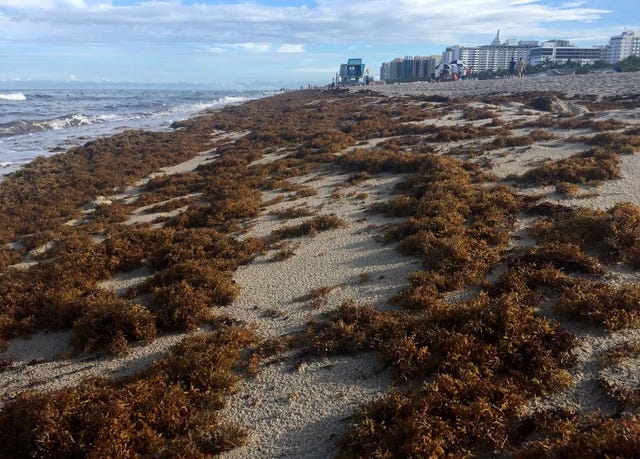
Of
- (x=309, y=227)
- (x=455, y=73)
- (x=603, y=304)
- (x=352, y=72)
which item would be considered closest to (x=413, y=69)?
(x=352, y=72)

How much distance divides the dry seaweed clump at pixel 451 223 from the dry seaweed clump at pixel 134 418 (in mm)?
3838

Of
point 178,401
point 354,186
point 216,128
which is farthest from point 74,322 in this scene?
point 216,128

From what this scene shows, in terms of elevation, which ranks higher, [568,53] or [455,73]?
[568,53]

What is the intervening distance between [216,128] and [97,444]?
130ft

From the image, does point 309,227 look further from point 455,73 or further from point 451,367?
point 455,73

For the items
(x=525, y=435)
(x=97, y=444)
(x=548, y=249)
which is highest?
(x=548, y=249)

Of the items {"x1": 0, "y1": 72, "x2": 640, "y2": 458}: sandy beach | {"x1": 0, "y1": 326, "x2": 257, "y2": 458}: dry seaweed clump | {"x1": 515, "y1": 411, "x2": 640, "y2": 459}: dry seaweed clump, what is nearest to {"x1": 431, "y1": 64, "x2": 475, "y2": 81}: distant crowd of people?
{"x1": 0, "y1": 72, "x2": 640, "y2": 458}: sandy beach

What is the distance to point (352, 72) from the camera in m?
109

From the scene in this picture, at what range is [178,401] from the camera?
19.2ft

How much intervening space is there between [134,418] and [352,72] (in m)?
112

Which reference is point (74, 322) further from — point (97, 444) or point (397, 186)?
point (397, 186)

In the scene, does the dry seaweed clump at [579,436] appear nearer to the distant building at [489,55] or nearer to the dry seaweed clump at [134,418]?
the dry seaweed clump at [134,418]

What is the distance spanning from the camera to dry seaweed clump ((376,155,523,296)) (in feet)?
28.5

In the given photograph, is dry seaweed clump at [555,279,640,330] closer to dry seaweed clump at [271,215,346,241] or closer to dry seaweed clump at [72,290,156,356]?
dry seaweed clump at [271,215,346,241]
